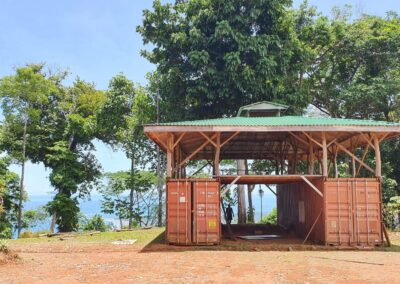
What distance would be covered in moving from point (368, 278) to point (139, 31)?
89.4 ft

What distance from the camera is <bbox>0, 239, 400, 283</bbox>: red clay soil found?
37.2 ft

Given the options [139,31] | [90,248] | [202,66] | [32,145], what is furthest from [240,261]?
[32,145]

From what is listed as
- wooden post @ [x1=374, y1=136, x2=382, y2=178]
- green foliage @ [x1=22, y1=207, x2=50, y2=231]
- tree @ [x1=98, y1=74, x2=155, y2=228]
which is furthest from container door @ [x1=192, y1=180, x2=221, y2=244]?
green foliage @ [x1=22, y1=207, x2=50, y2=231]

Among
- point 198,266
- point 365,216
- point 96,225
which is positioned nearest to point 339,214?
point 365,216

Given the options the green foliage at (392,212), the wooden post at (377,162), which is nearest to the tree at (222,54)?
the green foliage at (392,212)

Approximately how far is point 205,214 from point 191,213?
0.58 meters

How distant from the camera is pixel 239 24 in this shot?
31.9m

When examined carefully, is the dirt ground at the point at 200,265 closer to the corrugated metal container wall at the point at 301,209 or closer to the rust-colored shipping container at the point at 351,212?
the rust-colored shipping container at the point at 351,212

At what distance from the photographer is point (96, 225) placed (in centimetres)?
3988

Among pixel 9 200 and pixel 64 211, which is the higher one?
pixel 9 200

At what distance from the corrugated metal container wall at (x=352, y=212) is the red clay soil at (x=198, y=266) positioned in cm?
112

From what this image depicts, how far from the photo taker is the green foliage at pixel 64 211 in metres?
37.2

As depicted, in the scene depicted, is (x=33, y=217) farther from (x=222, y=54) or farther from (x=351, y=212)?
(x=351, y=212)

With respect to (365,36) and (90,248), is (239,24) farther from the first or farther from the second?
(90,248)
